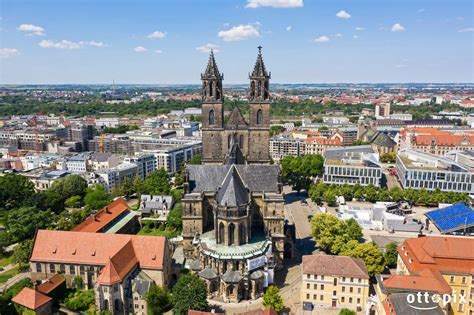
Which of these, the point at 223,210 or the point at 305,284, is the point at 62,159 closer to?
the point at 223,210

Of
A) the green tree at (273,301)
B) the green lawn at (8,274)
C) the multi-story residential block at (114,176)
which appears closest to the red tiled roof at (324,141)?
the multi-story residential block at (114,176)

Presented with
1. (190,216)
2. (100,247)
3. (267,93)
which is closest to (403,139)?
(267,93)

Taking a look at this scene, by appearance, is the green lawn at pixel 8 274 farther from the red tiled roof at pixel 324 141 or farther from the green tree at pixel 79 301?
the red tiled roof at pixel 324 141

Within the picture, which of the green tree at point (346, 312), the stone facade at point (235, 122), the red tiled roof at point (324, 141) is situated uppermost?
the stone facade at point (235, 122)

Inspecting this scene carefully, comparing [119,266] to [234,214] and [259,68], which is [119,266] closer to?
[234,214]

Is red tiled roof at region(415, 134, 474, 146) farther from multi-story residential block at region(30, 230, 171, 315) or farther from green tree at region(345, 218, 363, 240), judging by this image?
multi-story residential block at region(30, 230, 171, 315)

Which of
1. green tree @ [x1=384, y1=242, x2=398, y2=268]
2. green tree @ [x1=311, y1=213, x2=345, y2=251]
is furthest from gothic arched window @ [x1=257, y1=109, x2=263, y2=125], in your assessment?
green tree @ [x1=384, y1=242, x2=398, y2=268]
